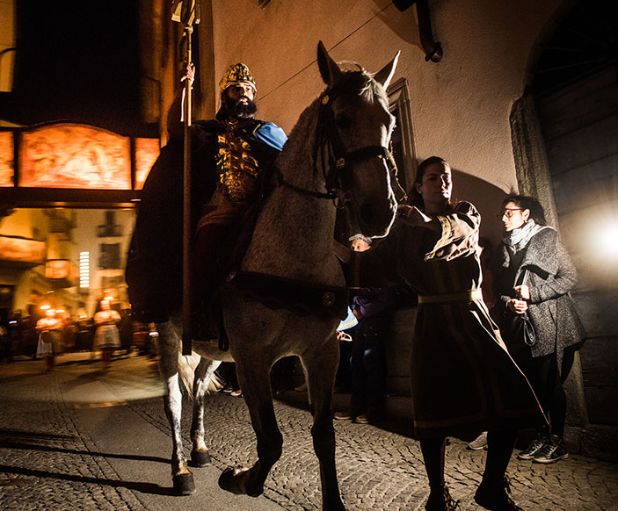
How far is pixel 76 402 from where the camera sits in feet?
27.8

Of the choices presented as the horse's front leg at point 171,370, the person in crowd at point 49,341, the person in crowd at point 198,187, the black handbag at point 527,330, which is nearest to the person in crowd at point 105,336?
the person in crowd at point 49,341

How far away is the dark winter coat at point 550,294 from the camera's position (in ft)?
13.8

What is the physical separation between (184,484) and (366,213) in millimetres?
2911

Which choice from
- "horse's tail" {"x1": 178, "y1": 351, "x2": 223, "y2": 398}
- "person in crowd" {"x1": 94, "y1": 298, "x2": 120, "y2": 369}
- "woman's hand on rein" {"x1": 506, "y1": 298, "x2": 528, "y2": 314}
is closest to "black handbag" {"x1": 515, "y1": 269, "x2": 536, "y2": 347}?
"woman's hand on rein" {"x1": 506, "y1": 298, "x2": 528, "y2": 314}

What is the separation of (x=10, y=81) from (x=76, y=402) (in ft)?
48.2

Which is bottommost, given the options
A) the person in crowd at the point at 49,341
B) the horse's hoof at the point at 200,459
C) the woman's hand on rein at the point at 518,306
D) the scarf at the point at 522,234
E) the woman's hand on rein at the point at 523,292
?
the person in crowd at the point at 49,341

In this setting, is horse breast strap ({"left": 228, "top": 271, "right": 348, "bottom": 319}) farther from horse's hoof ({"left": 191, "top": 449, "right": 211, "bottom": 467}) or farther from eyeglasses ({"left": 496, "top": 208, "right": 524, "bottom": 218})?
eyeglasses ({"left": 496, "top": 208, "right": 524, "bottom": 218})

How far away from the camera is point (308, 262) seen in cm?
259

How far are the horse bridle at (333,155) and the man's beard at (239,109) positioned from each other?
1178 millimetres

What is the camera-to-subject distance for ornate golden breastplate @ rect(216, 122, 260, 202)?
2992mm

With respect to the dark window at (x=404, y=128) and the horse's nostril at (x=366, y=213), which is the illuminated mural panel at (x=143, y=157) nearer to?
the dark window at (x=404, y=128)

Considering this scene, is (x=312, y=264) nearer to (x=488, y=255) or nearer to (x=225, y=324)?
(x=225, y=324)

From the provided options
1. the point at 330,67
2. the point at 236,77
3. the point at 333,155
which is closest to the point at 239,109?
the point at 236,77

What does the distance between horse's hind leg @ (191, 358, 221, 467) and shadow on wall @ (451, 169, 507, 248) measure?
3.59 meters
